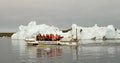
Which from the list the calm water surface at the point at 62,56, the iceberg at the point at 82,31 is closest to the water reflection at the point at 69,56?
the calm water surface at the point at 62,56

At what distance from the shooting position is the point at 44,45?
2405 inches

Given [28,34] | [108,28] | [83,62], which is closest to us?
[83,62]

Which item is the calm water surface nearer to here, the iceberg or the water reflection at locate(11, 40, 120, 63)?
the water reflection at locate(11, 40, 120, 63)

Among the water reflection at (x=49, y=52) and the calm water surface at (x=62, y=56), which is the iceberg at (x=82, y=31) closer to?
the water reflection at (x=49, y=52)

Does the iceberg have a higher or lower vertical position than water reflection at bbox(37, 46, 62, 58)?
higher

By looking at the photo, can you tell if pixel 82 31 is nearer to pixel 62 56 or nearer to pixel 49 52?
pixel 49 52

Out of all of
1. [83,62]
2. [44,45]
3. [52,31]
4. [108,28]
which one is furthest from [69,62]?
[52,31]

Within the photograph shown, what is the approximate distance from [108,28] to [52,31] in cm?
2312

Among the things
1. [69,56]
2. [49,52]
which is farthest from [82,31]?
[69,56]

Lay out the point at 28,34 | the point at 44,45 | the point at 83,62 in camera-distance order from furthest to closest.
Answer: the point at 28,34 < the point at 44,45 < the point at 83,62

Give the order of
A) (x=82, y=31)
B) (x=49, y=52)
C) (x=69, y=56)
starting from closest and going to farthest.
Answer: (x=69, y=56), (x=49, y=52), (x=82, y=31)

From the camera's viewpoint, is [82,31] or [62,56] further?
[82,31]

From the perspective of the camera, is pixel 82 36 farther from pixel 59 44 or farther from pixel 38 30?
pixel 59 44

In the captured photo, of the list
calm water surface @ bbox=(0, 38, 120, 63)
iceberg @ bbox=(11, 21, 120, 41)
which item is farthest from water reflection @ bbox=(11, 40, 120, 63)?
iceberg @ bbox=(11, 21, 120, 41)
